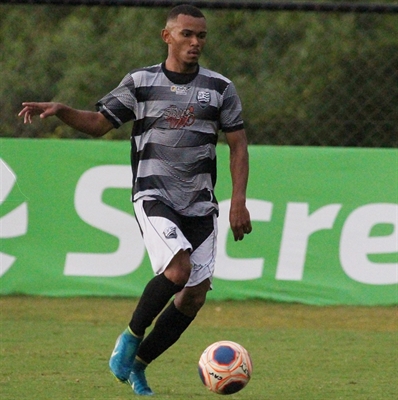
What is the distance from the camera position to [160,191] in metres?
5.79

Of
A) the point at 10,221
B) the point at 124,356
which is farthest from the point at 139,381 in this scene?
the point at 10,221

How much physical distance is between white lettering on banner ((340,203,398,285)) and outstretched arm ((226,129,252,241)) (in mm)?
3451

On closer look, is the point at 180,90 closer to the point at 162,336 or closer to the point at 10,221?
the point at 162,336

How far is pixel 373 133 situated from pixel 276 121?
1.33 meters

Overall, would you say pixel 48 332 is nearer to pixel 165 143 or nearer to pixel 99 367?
pixel 99 367

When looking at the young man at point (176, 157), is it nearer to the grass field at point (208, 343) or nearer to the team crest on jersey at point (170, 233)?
the team crest on jersey at point (170, 233)

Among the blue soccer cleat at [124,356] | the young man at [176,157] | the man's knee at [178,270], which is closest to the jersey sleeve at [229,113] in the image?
the young man at [176,157]

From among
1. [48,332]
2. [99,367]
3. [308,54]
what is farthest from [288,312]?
[308,54]

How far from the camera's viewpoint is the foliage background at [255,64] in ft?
35.2

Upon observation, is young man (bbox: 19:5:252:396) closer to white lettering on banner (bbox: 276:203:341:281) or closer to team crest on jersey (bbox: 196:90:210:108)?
team crest on jersey (bbox: 196:90:210:108)

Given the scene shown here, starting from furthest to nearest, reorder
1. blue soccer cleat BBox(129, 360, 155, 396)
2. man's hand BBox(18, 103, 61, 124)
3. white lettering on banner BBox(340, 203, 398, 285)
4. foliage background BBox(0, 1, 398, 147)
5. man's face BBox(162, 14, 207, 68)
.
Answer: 1. foliage background BBox(0, 1, 398, 147)
2. white lettering on banner BBox(340, 203, 398, 285)
3. man's face BBox(162, 14, 207, 68)
4. blue soccer cleat BBox(129, 360, 155, 396)
5. man's hand BBox(18, 103, 61, 124)

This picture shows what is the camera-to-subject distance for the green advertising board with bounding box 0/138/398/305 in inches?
363

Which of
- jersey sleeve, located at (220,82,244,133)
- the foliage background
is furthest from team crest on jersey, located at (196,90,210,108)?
the foliage background

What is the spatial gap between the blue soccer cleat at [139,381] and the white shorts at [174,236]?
55cm
